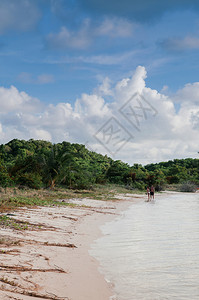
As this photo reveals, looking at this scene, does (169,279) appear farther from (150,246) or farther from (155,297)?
(150,246)

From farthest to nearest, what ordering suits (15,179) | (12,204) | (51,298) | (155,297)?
1. (15,179)
2. (12,204)
3. (155,297)
4. (51,298)

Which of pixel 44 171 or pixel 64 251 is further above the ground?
pixel 44 171

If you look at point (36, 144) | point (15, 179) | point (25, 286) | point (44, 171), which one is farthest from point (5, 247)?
point (36, 144)

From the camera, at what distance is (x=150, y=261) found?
20.1ft

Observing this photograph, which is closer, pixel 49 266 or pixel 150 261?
pixel 49 266

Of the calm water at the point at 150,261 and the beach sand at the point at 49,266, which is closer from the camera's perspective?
the beach sand at the point at 49,266

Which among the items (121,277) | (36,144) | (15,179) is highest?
(36,144)

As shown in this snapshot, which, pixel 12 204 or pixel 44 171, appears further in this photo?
pixel 44 171

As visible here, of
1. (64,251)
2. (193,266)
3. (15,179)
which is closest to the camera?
(193,266)

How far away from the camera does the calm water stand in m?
4.54

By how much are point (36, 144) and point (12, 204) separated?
47.5m

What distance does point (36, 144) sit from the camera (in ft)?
194

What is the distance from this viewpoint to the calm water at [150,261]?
454 cm

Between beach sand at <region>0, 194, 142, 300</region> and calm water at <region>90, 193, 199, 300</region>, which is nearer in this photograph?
beach sand at <region>0, 194, 142, 300</region>
